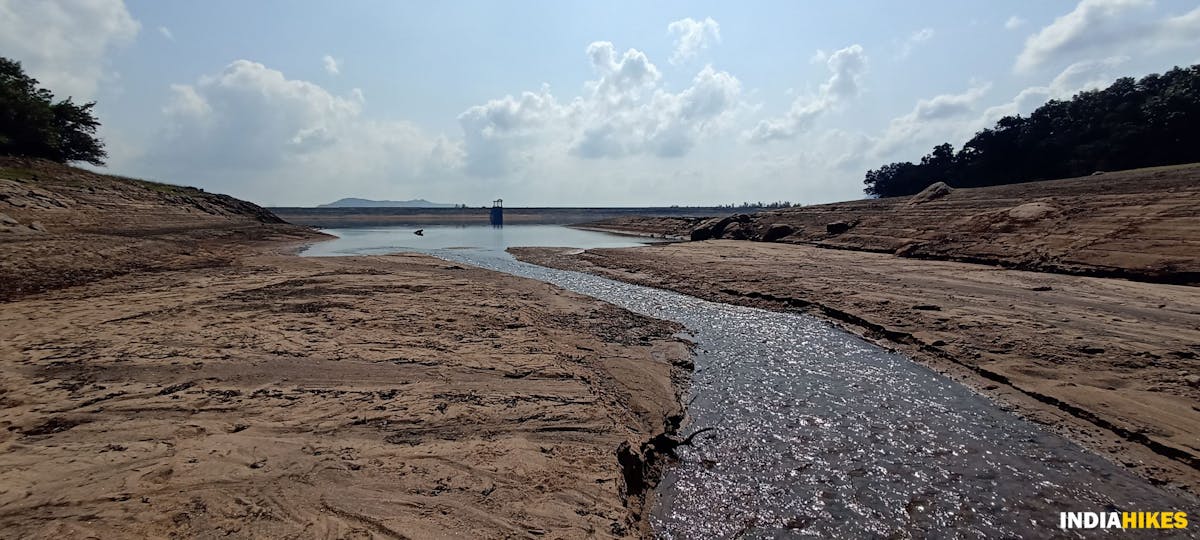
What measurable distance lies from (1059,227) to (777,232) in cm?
1532

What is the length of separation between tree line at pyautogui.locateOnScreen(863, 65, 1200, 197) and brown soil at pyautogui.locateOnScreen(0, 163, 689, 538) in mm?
50725

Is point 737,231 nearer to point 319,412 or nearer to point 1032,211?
point 1032,211

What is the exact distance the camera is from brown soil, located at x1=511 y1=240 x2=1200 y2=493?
238 inches

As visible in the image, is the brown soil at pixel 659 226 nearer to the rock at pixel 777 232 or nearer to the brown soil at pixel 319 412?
the rock at pixel 777 232

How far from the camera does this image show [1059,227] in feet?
55.5

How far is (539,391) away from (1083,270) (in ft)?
54.5

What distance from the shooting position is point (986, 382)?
7.80 m

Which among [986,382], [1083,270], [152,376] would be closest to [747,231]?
[1083,270]

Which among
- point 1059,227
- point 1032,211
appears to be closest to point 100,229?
point 1059,227

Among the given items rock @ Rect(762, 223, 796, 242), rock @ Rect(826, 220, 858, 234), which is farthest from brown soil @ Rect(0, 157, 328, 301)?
rock @ Rect(826, 220, 858, 234)

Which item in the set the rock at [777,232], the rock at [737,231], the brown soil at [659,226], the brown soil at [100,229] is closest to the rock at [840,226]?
the rock at [777,232]

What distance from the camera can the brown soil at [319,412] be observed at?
4.00m

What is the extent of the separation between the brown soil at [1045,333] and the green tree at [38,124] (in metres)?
39.6

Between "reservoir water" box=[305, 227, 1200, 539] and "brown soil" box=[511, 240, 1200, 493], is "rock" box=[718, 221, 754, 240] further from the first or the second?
"reservoir water" box=[305, 227, 1200, 539]
